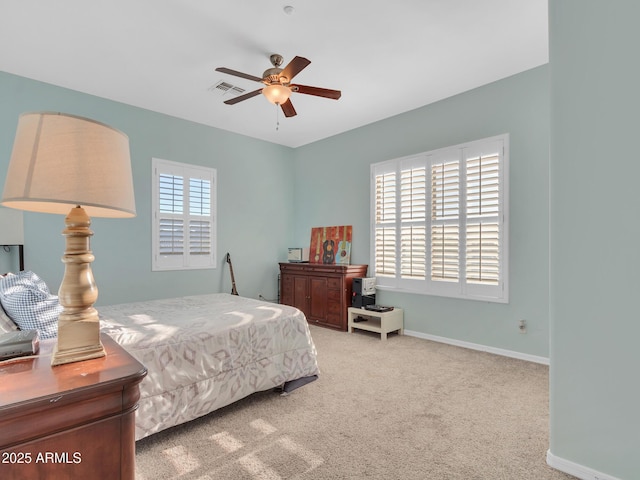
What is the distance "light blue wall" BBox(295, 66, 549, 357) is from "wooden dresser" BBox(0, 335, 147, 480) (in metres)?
3.54

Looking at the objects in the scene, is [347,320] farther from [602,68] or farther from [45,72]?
[45,72]

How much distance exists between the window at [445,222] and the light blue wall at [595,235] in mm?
1869

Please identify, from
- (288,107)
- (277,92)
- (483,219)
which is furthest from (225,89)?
(483,219)

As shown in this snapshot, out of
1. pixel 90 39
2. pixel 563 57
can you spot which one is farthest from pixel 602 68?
pixel 90 39

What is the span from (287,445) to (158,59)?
3353 millimetres

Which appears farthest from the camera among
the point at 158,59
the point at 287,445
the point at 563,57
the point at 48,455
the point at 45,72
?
the point at 45,72

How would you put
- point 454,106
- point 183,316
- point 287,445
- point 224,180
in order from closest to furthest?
point 287,445, point 183,316, point 454,106, point 224,180

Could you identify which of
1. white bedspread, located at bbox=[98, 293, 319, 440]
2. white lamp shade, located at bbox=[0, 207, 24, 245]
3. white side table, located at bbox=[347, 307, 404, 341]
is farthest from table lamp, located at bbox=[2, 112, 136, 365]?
white side table, located at bbox=[347, 307, 404, 341]

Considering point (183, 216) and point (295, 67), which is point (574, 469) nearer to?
point (295, 67)

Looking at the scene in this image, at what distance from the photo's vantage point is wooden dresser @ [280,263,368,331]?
15.3 feet

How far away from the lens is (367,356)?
3.56 m

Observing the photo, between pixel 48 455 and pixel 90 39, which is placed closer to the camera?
pixel 48 455

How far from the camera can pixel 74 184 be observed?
99 centimetres

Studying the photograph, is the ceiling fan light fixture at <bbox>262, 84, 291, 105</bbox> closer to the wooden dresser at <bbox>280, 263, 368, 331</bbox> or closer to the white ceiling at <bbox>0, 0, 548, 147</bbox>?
the white ceiling at <bbox>0, 0, 548, 147</bbox>
